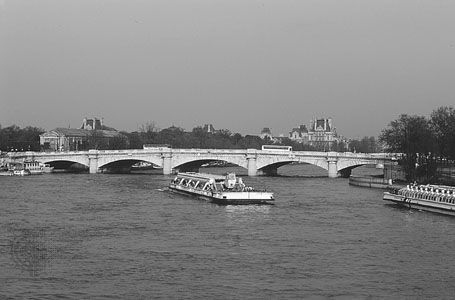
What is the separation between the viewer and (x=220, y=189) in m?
52.0

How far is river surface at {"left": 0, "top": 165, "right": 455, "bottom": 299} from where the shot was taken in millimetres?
23609

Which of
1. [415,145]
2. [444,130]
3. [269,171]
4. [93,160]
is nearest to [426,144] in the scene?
[415,145]

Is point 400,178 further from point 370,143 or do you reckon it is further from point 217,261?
point 370,143

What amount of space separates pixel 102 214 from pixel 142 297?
1868cm

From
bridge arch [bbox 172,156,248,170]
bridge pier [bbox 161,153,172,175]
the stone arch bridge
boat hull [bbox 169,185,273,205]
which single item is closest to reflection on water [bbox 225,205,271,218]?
boat hull [bbox 169,185,273,205]

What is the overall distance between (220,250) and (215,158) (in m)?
51.6

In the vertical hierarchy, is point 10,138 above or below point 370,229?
above

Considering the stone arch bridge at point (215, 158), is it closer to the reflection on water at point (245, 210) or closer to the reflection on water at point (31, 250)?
the reflection on water at point (245, 210)

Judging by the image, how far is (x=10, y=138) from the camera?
11438 cm

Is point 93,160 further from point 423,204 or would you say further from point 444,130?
point 423,204

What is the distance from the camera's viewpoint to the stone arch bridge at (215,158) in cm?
7881

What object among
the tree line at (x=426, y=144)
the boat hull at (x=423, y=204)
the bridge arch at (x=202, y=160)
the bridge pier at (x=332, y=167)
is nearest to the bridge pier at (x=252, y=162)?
the bridge arch at (x=202, y=160)

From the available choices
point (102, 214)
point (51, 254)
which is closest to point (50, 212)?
point (102, 214)

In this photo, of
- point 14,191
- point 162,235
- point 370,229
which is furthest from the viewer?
point 14,191
